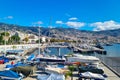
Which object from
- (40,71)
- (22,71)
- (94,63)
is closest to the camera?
(22,71)

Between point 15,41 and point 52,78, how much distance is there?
137m

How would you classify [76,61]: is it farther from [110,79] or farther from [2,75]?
[2,75]

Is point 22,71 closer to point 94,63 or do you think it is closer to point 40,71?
point 40,71

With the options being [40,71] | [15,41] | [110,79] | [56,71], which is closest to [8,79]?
[56,71]

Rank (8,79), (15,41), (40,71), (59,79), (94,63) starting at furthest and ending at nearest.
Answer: (15,41) → (94,63) → (40,71) → (8,79) → (59,79)

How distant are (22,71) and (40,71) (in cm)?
498

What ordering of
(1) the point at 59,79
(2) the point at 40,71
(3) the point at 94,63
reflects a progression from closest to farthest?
(1) the point at 59,79 < (2) the point at 40,71 < (3) the point at 94,63

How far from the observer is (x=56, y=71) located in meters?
24.8

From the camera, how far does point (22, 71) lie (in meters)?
24.7

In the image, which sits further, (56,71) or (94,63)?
(94,63)

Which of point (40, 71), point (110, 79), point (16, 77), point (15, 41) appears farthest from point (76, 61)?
point (15, 41)

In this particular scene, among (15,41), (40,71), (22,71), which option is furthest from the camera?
(15,41)

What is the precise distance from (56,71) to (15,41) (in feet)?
429

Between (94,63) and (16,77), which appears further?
(94,63)
